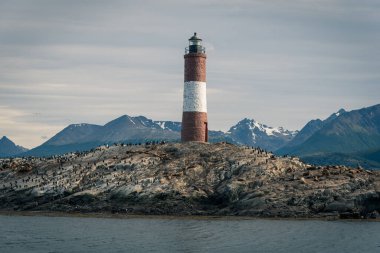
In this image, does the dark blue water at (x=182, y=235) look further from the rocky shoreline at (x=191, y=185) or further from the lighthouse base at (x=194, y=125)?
the lighthouse base at (x=194, y=125)

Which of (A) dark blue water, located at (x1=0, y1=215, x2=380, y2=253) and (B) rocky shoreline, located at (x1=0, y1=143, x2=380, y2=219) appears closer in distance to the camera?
(A) dark blue water, located at (x1=0, y1=215, x2=380, y2=253)

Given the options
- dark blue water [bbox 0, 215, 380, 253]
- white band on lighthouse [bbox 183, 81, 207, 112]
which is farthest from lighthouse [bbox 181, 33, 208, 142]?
dark blue water [bbox 0, 215, 380, 253]

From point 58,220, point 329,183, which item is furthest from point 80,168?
point 329,183

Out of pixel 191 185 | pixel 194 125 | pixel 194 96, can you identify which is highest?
pixel 194 96

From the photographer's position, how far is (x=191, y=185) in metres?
116

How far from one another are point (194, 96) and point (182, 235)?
5085 centimetres

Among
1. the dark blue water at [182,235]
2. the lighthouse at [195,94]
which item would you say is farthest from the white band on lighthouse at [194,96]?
the dark blue water at [182,235]

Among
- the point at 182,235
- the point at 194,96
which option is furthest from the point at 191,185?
the point at 182,235

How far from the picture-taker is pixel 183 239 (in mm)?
82625

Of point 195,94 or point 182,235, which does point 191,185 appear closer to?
point 195,94

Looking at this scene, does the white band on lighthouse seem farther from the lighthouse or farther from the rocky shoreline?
the rocky shoreline

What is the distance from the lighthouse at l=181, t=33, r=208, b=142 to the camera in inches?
5197

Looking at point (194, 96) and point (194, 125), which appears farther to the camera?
point (194, 125)

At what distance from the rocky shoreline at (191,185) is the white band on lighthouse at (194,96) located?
752cm
